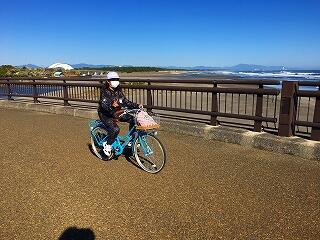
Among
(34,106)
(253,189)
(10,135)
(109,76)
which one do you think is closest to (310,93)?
(253,189)

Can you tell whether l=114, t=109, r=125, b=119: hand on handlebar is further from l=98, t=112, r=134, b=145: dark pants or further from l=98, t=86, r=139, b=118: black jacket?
l=98, t=112, r=134, b=145: dark pants

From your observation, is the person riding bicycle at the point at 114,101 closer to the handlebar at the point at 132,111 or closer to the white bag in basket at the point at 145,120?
the handlebar at the point at 132,111

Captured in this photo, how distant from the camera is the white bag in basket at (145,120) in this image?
16.5 ft

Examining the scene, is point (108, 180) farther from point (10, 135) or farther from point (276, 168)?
point (10, 135)

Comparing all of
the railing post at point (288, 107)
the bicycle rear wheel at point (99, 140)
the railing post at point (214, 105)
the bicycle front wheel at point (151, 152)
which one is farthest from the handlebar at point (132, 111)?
the railing post at point (288, 107)

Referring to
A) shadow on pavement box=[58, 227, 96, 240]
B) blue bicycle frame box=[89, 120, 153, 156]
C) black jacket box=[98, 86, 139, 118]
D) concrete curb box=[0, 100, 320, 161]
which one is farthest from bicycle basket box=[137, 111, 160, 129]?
concrete curb box=[0, 100, 320, 161]

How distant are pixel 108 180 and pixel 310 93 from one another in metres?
3.74

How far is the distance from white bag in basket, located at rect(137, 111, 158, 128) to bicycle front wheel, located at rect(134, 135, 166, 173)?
0.98 ft

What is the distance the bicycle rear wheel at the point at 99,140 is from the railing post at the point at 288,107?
10.8 feet

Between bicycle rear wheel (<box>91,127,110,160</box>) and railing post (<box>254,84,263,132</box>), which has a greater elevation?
railing post (<box>254,84,263,132</box>)

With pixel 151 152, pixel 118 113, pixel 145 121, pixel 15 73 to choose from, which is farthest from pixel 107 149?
pixel 15 73

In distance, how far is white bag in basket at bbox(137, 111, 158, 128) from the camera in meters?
5.03

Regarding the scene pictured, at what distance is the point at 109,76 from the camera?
17.7 feet

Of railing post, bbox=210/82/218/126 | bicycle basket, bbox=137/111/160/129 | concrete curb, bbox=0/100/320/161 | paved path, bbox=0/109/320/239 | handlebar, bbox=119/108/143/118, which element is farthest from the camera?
railing post, bbox=210/82/218/126
